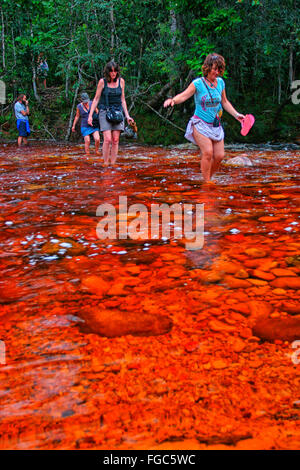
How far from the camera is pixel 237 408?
5.43ft

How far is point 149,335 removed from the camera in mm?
2221

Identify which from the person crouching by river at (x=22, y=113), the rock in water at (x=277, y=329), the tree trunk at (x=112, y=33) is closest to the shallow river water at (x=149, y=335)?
the rock in water at (x=277, y=329)

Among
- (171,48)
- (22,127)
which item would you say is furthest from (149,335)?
(22,127)

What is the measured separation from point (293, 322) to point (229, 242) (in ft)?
4.63

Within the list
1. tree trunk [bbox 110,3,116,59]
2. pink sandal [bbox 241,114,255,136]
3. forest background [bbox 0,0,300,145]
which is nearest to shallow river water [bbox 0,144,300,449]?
pink sandal [bbox 241,114,255,136]

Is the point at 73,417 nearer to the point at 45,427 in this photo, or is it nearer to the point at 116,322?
the point at 45,427

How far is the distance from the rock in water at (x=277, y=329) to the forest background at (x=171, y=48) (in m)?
12.2

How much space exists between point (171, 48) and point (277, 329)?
14.9 m

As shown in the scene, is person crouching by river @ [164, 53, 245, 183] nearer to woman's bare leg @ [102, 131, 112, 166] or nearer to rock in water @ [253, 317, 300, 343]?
woman's bare leg @ [102, 131, 112, 166]

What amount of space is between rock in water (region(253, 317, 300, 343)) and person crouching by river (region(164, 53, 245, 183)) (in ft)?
13.8

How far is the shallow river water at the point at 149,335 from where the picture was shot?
1.58m

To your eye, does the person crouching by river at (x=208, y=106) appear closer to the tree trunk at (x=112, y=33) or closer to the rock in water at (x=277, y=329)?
the rock in water at (x=277, y=329)

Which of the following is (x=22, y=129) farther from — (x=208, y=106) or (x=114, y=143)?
(x=208, y=106)

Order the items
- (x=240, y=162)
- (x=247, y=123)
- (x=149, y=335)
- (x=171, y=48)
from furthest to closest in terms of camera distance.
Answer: (x=171, y=48), (x=240, y=162), (x=247, y=123), (x=149, y=335)
